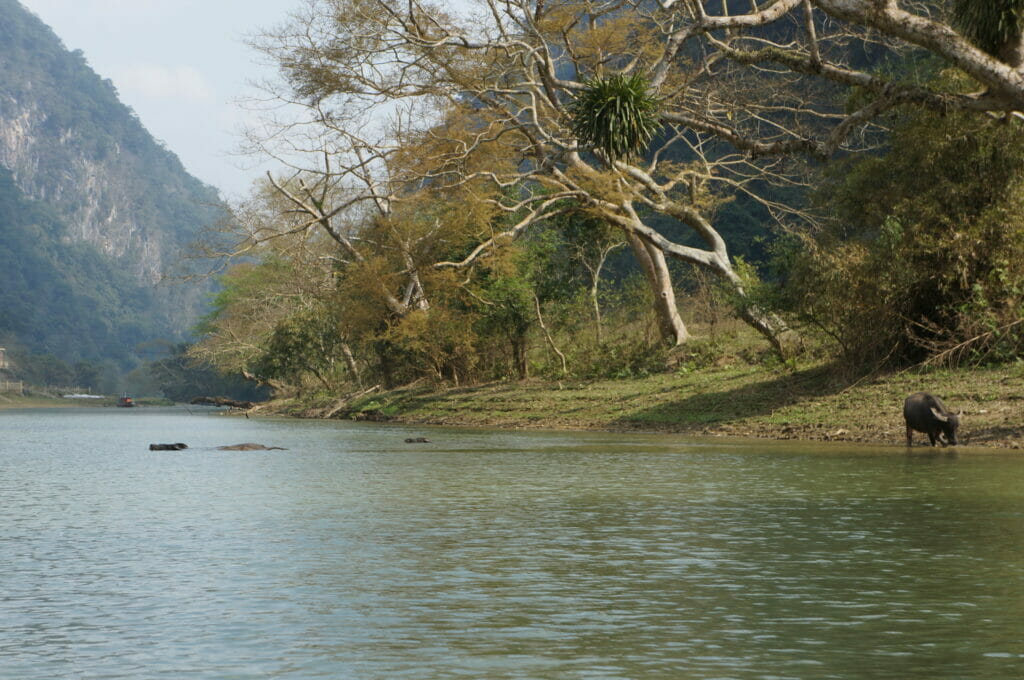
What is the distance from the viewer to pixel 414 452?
23672 millimetres

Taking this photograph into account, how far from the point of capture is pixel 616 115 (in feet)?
89.2

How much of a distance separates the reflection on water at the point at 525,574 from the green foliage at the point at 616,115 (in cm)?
1118

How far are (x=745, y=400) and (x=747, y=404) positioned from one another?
1.26 ft

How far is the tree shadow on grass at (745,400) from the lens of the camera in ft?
90.3

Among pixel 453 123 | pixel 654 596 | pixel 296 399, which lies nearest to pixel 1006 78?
pixel 654 596

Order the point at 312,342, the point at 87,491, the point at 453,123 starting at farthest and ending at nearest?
1. the point at 312,342
2. the point at 453,123
3. the point at 87,491

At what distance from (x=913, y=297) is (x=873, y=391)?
226cm

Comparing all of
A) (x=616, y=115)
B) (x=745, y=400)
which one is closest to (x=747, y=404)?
(x=745, y=400)

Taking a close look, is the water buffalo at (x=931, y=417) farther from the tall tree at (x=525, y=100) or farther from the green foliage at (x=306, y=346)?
the green foliage at (x=306, y=346)

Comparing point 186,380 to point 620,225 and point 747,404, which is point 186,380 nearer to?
point 620,225

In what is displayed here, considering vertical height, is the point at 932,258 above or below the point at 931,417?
above

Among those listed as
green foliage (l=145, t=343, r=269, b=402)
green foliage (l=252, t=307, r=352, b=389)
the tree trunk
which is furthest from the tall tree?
green foliage (l=145, t=343, r=269, b=402)

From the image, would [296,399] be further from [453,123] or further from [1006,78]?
[1006,78]

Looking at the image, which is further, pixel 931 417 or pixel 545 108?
pixel 545 108
